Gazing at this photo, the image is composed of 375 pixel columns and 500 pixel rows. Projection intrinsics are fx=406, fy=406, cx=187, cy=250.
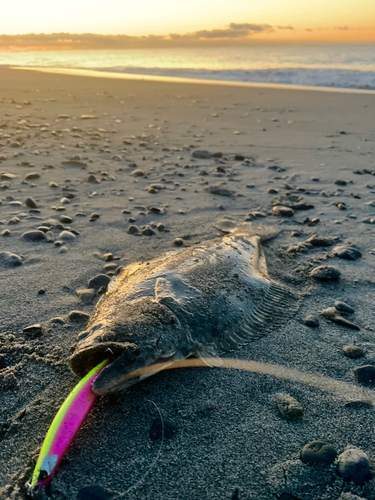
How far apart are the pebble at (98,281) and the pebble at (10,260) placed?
2.83 feet

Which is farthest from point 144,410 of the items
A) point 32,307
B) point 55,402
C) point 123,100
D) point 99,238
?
point 123,100

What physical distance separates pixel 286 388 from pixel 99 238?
9.47 ft

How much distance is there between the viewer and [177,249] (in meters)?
4.32

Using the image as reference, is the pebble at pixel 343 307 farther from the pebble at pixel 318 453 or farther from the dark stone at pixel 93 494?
the dark stone at pixel 93 494

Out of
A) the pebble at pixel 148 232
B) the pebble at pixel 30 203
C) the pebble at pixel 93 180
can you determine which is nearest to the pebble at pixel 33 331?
the pebble at pixel 148 232

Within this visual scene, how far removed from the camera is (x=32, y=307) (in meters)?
3.33

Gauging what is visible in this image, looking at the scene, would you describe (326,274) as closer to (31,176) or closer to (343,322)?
(343,322)

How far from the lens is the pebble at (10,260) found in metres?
3.99

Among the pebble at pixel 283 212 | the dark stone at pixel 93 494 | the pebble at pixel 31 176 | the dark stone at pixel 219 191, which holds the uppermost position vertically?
the pebble at pixel 31 176

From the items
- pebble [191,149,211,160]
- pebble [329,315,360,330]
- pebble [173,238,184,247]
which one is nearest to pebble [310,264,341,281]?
pebble [329,315,360,330]

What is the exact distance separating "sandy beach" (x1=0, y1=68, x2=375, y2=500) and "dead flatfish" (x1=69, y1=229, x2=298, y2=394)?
0.17 meters

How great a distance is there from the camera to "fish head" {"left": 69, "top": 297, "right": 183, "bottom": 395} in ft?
7.23

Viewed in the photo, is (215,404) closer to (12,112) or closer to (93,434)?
(93,434)

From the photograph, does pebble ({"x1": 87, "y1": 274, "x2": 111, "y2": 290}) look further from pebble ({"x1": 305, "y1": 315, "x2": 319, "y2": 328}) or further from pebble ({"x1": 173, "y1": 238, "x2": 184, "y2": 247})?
pebble ({"x1": 305, "y1": 315, "x2": 319, "y2": 328})
